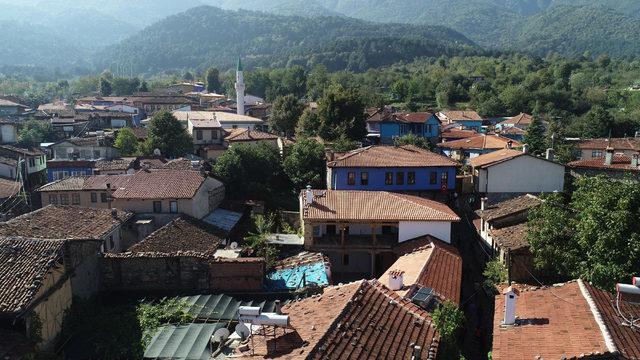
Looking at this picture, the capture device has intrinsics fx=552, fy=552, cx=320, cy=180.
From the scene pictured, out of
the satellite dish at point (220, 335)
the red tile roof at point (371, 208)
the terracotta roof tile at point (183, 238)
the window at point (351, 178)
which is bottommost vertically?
the satellite dish at point (220, 335)

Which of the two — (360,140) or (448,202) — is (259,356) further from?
(360,140)

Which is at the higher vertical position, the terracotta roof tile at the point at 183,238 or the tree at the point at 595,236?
the tree at the point at 595,236

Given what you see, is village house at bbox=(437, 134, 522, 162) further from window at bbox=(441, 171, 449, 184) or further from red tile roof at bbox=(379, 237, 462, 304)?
red tile roof at bbox=(379, 237, 462, 304)

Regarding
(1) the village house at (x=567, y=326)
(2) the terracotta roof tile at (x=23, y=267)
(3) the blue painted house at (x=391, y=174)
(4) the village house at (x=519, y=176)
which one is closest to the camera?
(1) the village house at (x=567, y=326)

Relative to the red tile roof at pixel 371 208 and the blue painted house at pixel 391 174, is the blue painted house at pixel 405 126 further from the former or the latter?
the red tile roof at pixel 371 208

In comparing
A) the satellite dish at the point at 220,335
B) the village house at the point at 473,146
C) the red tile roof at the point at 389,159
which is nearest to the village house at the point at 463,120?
the village house at the point at 473,146

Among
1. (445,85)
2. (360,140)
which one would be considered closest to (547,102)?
(445,85)
